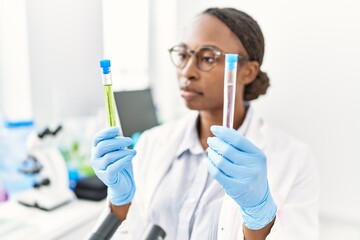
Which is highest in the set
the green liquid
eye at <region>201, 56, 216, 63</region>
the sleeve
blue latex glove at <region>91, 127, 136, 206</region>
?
eye at <region>201, 56, 216, 63</region>

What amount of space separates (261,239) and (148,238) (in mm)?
283

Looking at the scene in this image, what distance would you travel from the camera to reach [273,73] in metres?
1.42

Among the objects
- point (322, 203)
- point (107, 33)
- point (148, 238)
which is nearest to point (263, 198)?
point (148, 238)

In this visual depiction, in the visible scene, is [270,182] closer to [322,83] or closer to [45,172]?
[322,83]

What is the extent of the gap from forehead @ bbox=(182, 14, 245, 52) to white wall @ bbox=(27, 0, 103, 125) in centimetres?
62

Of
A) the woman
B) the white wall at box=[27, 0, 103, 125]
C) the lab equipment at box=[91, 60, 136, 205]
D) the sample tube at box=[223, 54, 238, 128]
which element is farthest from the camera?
the white wall at box=[27, 0, 103, 125]

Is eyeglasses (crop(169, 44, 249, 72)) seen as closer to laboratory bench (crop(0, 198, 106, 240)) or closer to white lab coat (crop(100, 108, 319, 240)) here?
white lab coat (crop(100, 108, 319, 240))

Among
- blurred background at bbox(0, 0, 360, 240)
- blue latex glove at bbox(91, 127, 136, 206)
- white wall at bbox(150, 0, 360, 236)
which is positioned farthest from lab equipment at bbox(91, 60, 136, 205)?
white wall at bbox(150, 0, 360, 236)

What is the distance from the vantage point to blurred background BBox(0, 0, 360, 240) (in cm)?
128

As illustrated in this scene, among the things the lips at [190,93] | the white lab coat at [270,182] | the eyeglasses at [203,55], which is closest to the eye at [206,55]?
the eyeglasses at [203,55]

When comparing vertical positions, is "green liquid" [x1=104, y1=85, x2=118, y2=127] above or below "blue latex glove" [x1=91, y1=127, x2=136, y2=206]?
above

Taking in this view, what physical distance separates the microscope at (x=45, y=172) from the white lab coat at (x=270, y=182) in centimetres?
32

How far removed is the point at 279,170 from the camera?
1004mm

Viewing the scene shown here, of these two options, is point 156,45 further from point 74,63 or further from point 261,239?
point 261,239
